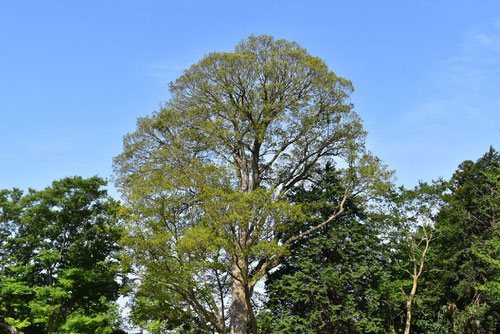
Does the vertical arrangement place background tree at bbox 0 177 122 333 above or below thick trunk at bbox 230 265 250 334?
above

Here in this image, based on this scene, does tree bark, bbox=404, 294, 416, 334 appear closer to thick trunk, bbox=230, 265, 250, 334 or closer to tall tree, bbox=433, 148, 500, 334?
tall tree, bbox=433, 148, 500, 334

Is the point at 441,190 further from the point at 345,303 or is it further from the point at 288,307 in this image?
the point at 288,307

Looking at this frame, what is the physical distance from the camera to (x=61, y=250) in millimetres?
21688

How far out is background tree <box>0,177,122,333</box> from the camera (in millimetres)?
20484

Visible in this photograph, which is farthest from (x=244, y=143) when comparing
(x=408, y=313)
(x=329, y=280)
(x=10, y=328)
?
(x=10, y=328)

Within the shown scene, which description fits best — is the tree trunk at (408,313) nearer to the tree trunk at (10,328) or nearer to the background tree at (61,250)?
the background tree at (61,250)

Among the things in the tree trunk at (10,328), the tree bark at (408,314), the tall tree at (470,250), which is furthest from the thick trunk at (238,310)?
the tree trunk at (10,328)

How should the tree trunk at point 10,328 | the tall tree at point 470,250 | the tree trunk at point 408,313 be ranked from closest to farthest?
the tree trunk at point 408,313 < the tall tree at point 470,250 < the tree trunk at point 10,328

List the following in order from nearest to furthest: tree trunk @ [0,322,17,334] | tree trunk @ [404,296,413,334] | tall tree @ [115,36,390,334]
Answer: tall tree @ [115,36,390,334]
tree trunk @ [404,296,413,334]
tree trunk @ [0,322,17,334]

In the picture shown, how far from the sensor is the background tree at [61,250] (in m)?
20.5

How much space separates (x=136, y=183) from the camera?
15.1 m

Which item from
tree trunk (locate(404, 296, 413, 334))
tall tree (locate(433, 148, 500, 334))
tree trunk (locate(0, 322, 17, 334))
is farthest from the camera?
tree trunk (locate(0, 322, 17, 334))

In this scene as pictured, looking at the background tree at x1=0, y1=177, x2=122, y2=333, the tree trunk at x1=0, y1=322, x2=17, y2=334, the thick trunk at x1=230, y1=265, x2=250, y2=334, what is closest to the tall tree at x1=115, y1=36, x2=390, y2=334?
the thick trunk at x1=230, y1=265, x2=250, y2=334

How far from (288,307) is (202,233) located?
6.02 m
